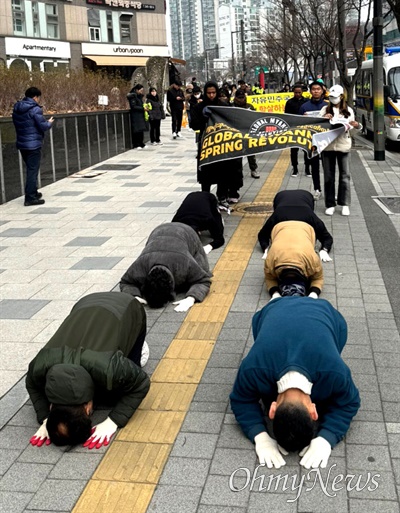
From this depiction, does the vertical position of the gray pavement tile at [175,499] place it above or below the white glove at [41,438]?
below

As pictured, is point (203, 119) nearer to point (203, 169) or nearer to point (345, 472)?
point (203, 169)

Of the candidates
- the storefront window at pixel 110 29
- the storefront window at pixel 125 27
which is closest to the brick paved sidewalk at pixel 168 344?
the storefront window at pixel 110 29

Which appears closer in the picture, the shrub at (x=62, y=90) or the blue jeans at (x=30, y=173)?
the blue jeans at (x=30, y=173)

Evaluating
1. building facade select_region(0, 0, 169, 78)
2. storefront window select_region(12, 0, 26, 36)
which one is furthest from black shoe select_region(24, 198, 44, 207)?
storefront window select_region(12, 0, 26, 36)

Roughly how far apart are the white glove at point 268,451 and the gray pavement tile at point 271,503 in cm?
26

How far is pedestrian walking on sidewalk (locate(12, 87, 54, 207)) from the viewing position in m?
11.8

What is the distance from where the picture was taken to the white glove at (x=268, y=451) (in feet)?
12.4

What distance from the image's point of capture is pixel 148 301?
6.23m

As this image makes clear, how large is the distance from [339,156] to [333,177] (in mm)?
298

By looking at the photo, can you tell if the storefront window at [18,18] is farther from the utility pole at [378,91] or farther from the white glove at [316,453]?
the white glove at [316,453]

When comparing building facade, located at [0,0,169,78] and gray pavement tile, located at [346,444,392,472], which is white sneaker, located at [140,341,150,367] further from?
building facade, located at [0,0,169,78]

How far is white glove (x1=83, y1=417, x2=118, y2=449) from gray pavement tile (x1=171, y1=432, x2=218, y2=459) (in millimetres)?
378

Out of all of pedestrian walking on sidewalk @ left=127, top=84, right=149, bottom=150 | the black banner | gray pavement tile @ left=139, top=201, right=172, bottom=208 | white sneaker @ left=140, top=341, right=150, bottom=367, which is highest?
pedestrian walking on sidewalk @ left=127, top=84, right=149, bottom=150

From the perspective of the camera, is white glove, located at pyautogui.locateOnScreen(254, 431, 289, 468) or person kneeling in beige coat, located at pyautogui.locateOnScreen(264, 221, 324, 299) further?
person kneeling in beige coat, located at pyautogui.locateOnScreen(264, 221, 324, 299)
